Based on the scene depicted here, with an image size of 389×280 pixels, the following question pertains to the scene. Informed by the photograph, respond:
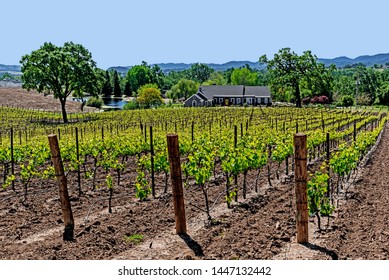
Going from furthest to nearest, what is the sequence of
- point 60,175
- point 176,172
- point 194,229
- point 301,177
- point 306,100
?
point 306,100
point 194,229
point 60,175
point 176,172
point 301,177

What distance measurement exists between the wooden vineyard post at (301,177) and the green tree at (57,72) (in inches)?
1739

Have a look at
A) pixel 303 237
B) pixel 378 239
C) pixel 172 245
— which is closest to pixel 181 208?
pixel 172 245

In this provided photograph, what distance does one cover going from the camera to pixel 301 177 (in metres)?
6.82

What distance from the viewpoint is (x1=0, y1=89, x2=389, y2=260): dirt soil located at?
702 cm

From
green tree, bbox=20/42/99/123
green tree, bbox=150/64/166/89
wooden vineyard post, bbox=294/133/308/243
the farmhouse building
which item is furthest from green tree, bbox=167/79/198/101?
wooden vineyard post, bbox=294/133/308/243

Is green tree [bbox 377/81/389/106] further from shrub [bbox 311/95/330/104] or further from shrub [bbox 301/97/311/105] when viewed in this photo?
shrub [bbox 301/97/311/105]

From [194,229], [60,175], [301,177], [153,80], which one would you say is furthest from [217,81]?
[301,177]

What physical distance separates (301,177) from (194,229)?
7.34 feet

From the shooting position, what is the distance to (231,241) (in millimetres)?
7488

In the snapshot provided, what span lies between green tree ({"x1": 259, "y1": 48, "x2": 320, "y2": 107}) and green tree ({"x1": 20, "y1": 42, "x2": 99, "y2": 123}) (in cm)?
2942

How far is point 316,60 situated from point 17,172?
5949cm

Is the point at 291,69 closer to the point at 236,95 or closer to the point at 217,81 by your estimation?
the point at 236,95

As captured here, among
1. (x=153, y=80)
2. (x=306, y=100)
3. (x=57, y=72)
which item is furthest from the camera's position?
(x=153, y=80)
